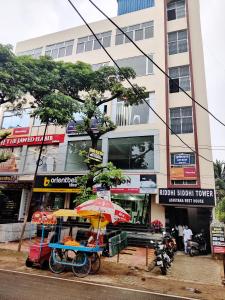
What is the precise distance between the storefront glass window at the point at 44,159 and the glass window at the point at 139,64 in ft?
31.7

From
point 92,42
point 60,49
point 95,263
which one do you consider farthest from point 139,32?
point 95,263

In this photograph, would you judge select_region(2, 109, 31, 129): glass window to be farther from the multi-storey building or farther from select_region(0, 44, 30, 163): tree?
select_region(0, 44, 30, 163): tree

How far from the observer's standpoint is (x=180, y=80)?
776 inches

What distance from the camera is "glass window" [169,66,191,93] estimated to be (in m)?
19.4

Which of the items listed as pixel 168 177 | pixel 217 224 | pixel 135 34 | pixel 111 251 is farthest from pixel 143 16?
pixel 111 251

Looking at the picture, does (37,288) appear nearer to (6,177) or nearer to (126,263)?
(126,263)

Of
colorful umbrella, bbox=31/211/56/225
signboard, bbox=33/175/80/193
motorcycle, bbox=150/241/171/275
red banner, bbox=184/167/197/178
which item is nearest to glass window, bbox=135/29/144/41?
red banner, bbox=184/167/197/178

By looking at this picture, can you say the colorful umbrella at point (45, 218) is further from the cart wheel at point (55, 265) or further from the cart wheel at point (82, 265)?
the cart wheel at point (82, 265)

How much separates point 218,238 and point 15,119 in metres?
21.0

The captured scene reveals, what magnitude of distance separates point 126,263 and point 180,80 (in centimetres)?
1445

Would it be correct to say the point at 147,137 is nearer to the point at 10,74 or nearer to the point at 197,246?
the point at 197,246

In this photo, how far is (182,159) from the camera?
57.5ft

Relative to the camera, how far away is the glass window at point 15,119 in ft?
79.3

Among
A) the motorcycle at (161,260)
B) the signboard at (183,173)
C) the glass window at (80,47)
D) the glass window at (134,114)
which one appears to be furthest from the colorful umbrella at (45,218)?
the glass window at (80,47)
